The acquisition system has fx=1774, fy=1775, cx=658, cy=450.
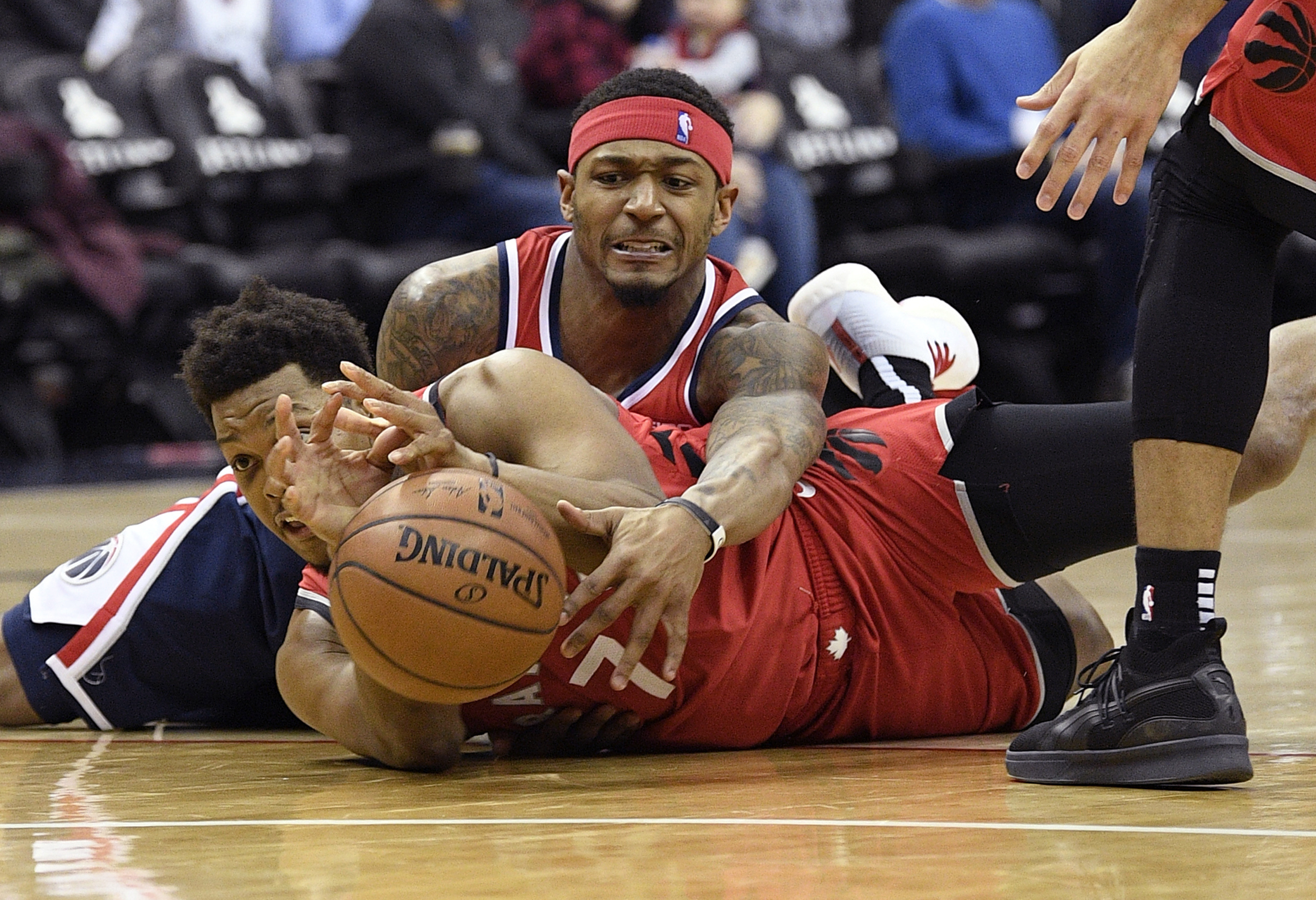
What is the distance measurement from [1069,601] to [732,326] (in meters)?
0.79

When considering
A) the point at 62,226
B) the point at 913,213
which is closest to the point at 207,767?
the point at 62,226

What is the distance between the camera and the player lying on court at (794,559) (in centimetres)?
251

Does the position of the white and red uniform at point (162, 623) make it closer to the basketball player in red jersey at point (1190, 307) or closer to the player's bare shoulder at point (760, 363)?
the player's bare shoulder at point (760, 363)

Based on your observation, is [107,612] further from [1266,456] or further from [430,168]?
[430,168]

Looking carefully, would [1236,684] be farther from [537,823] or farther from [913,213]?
[913,213]

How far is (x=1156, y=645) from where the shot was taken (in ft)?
7.64

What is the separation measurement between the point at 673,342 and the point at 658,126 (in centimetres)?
42

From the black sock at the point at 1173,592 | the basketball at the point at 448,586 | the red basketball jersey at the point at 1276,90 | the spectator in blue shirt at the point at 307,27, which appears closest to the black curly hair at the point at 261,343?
the basketball at the point at 448,586

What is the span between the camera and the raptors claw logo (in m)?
2.19

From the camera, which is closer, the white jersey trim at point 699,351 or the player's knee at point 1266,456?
the player's knee at point 1266,456

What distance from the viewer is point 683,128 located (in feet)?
11.1

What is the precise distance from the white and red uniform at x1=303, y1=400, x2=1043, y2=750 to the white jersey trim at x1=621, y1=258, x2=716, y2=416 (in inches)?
7.9

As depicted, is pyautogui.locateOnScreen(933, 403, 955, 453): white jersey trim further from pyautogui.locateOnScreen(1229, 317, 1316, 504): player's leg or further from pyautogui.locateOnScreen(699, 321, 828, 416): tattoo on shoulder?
pyautogui.locateOnScreen(1229, 317, 1316, 504): player's leg

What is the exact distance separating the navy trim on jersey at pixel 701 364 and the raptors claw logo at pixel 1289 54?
50.0 inches
